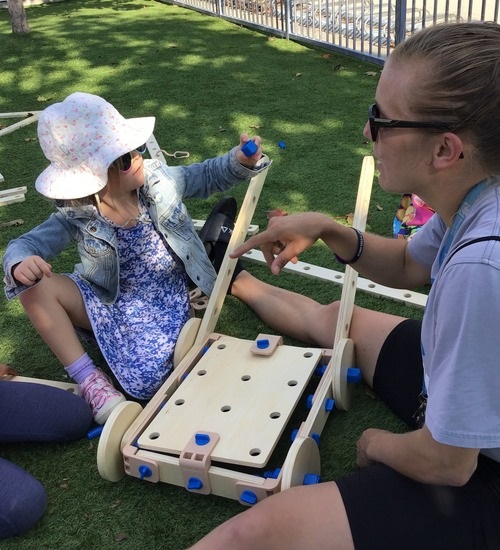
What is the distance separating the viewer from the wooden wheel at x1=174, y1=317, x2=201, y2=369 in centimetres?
197

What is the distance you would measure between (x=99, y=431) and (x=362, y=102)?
3.15 m

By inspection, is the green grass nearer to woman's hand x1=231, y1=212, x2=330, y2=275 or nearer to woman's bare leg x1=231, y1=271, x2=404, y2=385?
woman's bare leg x1=231, y1=271, x2=404, y2=385

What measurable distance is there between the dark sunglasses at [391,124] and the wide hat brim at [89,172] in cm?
92

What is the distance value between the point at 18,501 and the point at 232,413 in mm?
557

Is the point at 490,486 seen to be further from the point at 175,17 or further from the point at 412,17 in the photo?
the point at 175,17

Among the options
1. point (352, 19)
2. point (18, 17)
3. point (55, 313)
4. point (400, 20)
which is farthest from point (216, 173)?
point (18, 17)

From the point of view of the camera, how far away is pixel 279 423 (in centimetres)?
163

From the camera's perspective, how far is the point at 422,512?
1.13 m

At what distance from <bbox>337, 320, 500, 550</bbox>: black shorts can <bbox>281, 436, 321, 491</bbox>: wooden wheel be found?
227mm

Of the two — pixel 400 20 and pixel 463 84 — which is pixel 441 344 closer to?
pixel 463 84

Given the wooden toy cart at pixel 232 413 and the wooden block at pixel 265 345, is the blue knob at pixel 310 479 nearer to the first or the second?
the wooden toy cart at pixel 232 413

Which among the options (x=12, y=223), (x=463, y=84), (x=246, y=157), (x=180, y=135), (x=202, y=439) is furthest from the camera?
(x=180, y=135)

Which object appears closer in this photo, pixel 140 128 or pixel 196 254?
pixel 140 128

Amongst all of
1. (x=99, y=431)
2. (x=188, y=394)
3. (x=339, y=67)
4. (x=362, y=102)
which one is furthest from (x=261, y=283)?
(x=339, y=67)
